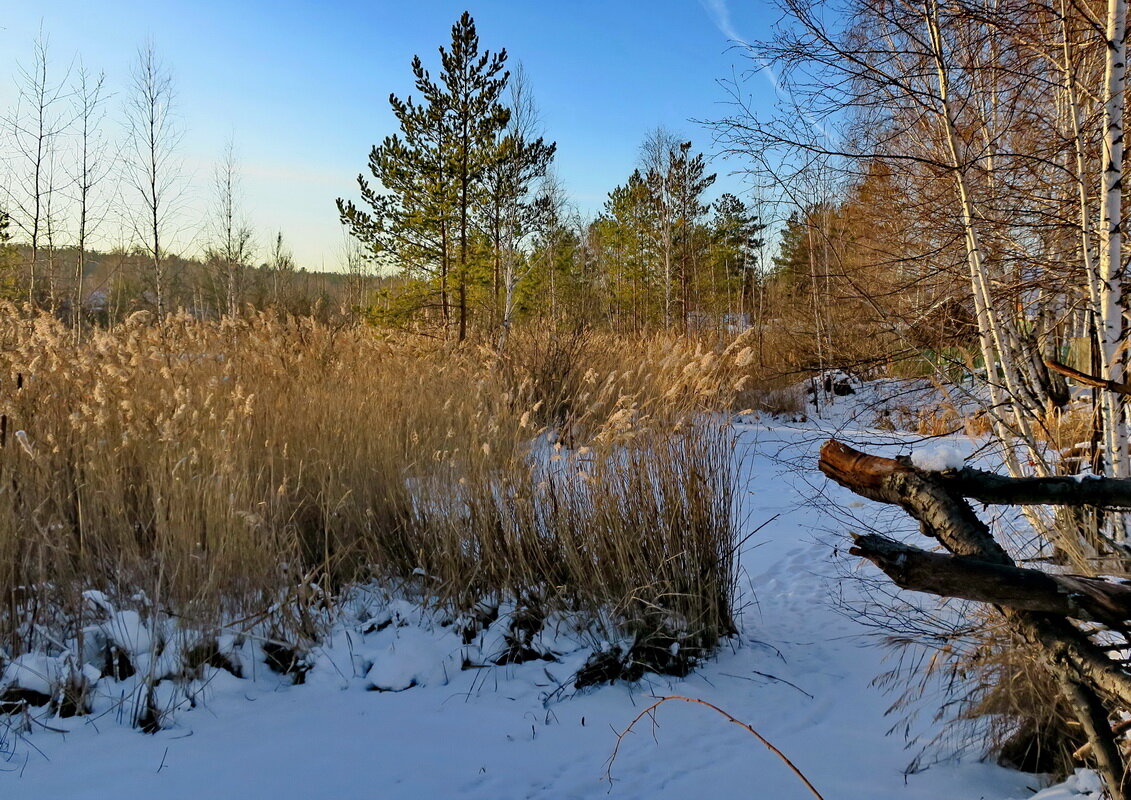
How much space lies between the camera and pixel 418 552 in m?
3.47

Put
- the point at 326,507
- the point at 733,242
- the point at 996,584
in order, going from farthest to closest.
A: the point at 733,242, the point at 326,507, the point at 996,584

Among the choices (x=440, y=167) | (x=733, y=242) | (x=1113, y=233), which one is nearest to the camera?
(x=1113, y=233)

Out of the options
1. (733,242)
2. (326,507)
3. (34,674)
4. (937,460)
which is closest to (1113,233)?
(937,460)

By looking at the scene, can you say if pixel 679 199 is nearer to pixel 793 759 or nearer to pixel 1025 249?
pixel 1025 249

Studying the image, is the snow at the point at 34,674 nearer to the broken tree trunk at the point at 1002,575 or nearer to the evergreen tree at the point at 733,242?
the broken tree trunk at the point at 1002,575

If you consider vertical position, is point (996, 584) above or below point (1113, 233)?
below

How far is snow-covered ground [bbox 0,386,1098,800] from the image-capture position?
213 cm

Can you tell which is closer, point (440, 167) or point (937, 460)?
point (937, 460)

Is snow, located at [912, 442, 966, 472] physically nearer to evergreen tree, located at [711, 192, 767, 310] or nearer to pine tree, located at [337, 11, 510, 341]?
pine tree, located at [337, 11, 510, 341]

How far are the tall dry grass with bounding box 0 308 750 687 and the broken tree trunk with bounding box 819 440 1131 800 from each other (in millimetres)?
1499

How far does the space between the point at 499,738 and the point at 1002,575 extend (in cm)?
191

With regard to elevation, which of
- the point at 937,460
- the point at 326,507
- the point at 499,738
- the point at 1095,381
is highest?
the point at 1095,381

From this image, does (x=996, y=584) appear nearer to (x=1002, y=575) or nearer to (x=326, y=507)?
(x=1002, y=575)

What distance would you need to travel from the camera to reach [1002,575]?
1.20m
